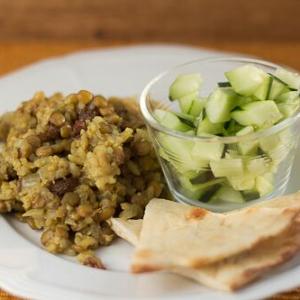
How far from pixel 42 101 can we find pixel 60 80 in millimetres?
797

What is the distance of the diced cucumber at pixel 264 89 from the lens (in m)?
3.26

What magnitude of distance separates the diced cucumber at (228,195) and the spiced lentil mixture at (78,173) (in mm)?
271

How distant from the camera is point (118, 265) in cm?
309

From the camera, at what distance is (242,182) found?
3.26 m

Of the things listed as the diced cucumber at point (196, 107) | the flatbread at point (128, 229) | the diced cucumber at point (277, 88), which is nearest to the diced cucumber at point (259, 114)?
the diced cucumber at point (277, 88)

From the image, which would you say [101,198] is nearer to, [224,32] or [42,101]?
[42,101]

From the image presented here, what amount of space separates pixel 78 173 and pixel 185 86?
63cm

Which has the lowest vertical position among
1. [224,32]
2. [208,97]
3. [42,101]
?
[224,32]

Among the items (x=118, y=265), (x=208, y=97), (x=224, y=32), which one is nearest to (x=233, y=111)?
(x=208, y=97)

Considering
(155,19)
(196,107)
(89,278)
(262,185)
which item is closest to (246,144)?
(262,185)

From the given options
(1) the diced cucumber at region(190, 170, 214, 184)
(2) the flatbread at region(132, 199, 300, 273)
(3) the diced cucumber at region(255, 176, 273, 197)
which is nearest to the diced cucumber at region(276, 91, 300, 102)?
(3) the diced cucumber at region(255, 176, 273, 197)

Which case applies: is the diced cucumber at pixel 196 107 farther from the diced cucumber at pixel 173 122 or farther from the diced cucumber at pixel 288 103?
the diced cucumber at pixel 288 103

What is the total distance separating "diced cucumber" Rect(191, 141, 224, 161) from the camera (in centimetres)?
317

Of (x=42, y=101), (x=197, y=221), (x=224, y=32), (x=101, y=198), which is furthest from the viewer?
(x=224, y=32)
